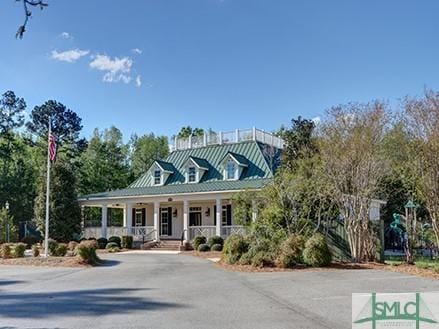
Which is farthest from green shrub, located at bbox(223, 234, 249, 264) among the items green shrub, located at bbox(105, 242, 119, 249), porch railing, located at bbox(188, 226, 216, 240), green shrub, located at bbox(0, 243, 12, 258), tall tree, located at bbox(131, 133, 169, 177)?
tall tree, located at bbox(131, 133, 169, 177)

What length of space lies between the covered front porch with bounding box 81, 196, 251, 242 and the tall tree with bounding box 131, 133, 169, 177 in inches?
900

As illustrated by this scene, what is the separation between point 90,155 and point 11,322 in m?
47.0

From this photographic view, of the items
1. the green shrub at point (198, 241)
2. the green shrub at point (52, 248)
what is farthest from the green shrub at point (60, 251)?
the green shrub at point (198, 241)

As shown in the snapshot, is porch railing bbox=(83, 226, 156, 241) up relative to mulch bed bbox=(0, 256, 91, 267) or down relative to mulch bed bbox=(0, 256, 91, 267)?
up

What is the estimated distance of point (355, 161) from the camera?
1752 cm

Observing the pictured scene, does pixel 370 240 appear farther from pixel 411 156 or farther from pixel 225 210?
pixel 225 210

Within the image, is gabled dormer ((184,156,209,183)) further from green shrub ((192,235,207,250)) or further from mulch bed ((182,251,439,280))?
mulch bed ((182,251,439,280))

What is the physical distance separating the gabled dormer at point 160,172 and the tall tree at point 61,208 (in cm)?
531

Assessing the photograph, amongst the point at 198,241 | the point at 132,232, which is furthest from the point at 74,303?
the point at 132,232

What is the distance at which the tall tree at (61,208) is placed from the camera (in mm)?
30750

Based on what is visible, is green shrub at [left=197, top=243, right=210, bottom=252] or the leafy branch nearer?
the leafy branch

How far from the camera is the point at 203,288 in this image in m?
12.0

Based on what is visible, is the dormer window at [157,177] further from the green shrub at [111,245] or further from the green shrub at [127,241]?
the green shrub at [111,245]

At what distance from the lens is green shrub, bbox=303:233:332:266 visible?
1616 centimetres
